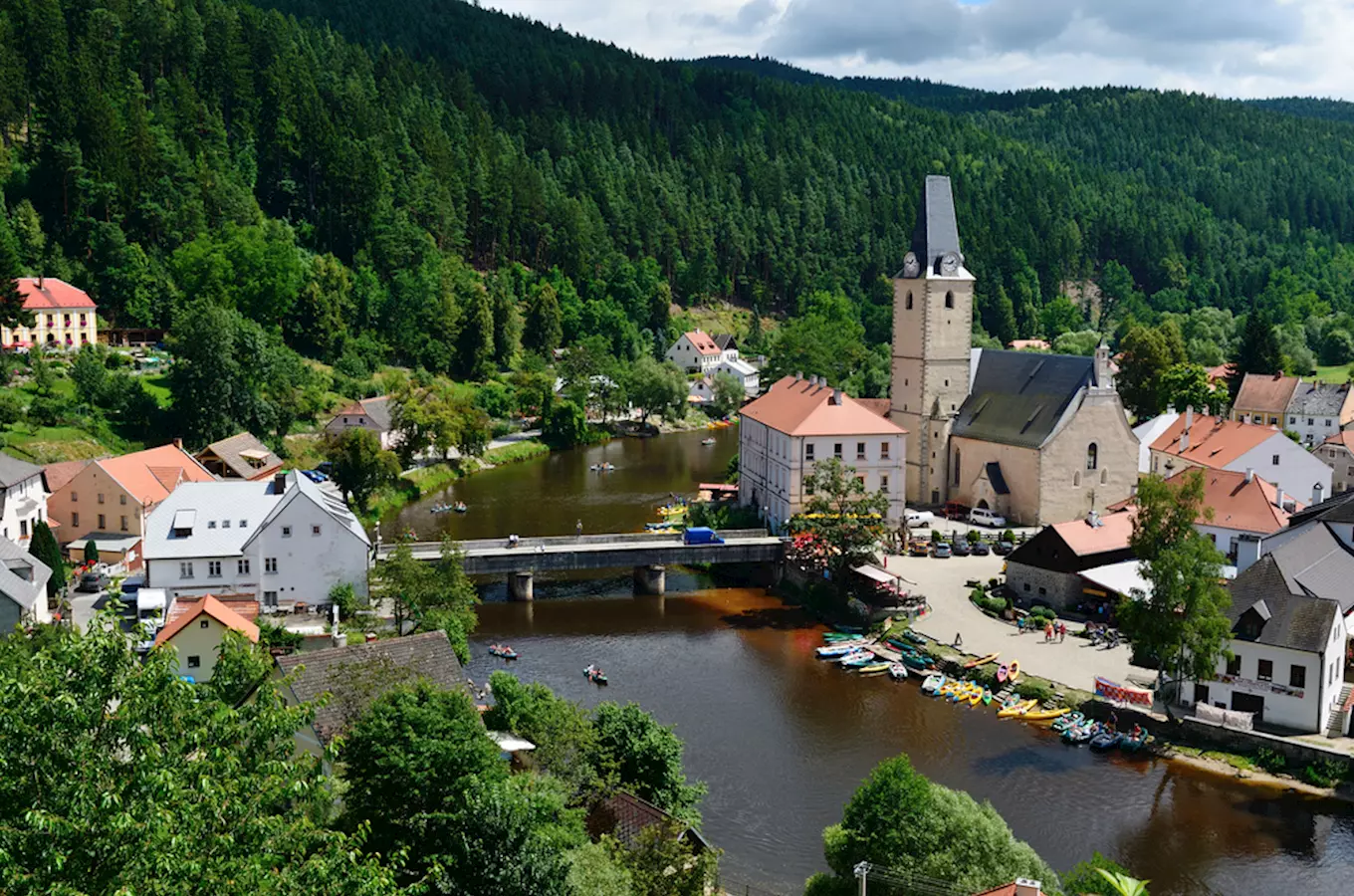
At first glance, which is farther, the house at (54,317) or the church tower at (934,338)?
the house at (54,317)

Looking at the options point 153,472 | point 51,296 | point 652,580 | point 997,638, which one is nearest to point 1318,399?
point 997,638

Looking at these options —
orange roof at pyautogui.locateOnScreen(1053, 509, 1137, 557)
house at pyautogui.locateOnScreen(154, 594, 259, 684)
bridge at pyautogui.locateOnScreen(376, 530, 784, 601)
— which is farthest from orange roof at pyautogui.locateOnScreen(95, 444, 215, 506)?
orange roof at pyautogui.locateOnScreen(1053, 509, 1137, 557)

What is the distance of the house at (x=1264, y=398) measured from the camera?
3130 inches

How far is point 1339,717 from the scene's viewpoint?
109 ft

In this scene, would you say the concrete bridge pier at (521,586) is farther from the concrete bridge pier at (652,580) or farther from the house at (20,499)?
the house at (20,499)

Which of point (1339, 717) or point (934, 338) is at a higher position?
point (934, 338)

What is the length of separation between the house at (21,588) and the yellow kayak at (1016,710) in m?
27.8

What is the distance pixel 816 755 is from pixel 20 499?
102 ft

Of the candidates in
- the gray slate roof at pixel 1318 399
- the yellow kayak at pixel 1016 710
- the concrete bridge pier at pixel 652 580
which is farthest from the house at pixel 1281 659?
the gray slate roof at pixel 1318 399

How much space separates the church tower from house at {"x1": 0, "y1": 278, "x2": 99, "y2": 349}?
150 ft

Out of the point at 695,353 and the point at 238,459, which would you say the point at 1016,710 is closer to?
the point at 238,459

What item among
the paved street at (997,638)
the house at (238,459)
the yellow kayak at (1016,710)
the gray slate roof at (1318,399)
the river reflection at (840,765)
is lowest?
the river reflection at (840,765)

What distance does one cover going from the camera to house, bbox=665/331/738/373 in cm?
11350

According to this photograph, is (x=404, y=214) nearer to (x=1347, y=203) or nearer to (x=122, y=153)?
(x=122, y=153)
